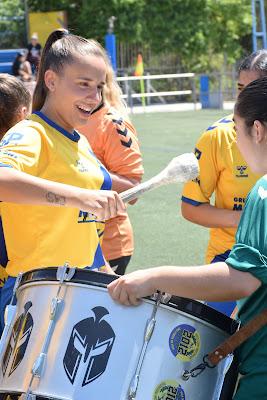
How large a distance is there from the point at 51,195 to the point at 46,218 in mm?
275

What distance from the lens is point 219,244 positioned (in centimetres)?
362

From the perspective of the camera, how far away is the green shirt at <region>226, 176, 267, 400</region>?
1.95 metres

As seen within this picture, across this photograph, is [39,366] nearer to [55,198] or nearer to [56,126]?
[55,198]

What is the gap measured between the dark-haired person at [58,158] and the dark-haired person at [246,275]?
675 millimetres

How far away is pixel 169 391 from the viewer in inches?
84.4

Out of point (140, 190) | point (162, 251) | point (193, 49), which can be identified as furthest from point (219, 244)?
point (193, 49)

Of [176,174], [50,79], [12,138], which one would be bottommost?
[176,174]

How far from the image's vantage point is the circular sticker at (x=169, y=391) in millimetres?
2133

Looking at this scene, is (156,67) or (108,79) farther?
(156,67)

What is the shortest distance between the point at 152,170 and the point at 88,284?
9353 mm

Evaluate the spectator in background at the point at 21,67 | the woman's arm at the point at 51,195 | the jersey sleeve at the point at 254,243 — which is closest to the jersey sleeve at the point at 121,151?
the woman's arm at the point at 51,195

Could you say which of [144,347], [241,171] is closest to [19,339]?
[144,347]

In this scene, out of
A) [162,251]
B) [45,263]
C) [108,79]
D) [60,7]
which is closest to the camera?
[45,263]

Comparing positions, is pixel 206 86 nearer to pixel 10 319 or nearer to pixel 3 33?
pixel 3 33
